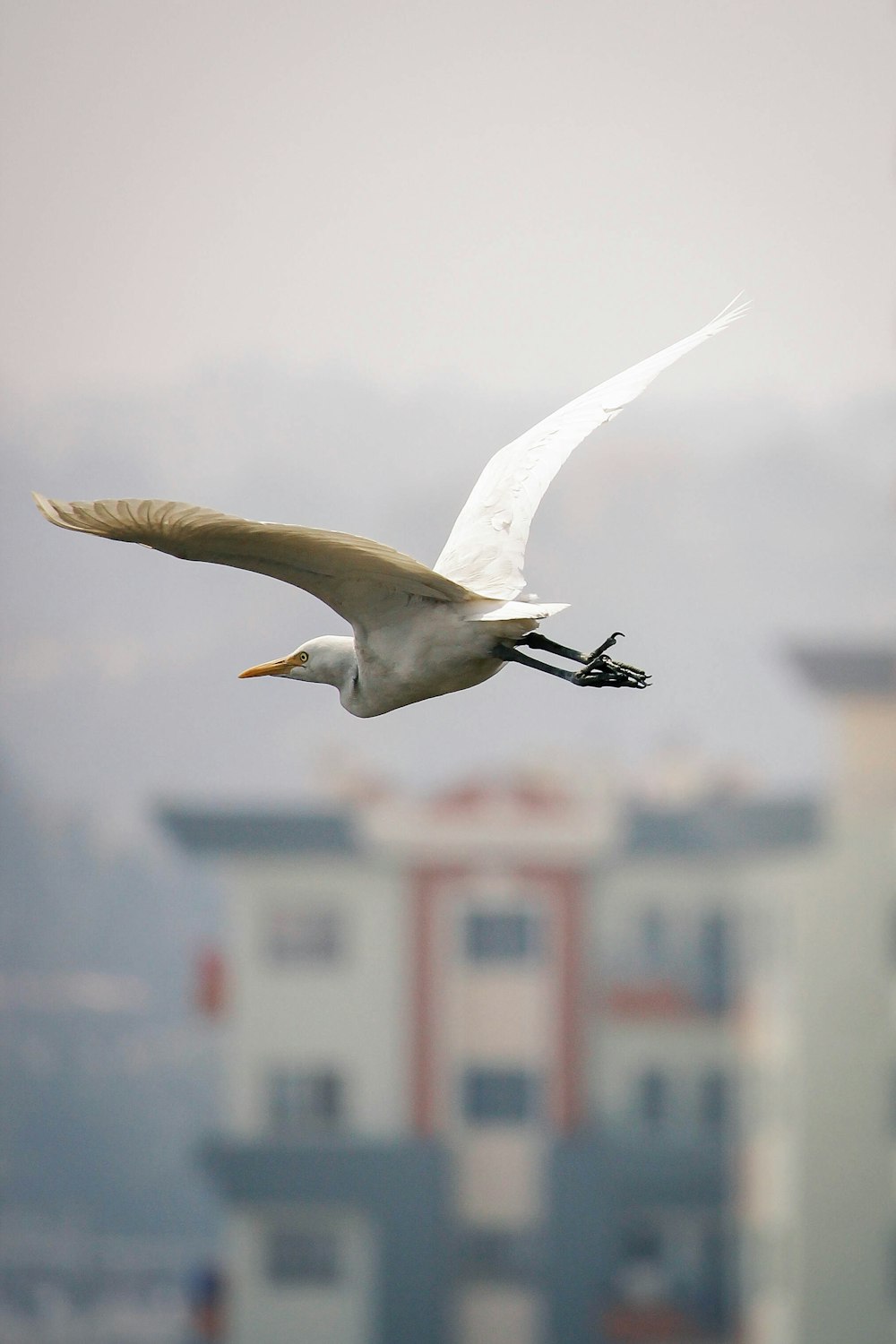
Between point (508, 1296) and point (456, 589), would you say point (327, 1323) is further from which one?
point (456, 589)

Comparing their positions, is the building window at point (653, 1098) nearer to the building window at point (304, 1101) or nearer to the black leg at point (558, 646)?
the building window at point (304, 1101)

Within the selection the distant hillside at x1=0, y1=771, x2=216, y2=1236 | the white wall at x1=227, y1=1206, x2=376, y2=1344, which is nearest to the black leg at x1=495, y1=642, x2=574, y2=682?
the white wall at x1=227, y1=1206, x2=376, y2=1344

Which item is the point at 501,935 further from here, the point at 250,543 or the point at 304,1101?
the point at 250,543

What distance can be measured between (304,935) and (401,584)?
131ft

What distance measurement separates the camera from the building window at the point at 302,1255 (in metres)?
45.8

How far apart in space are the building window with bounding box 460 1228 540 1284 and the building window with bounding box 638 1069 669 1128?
358 centimetres

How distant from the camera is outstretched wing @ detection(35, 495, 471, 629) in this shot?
145 inches

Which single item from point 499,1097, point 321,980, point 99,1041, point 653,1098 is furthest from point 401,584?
point 99,1041

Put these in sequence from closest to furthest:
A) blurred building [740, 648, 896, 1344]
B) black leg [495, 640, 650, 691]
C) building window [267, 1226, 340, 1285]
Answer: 1. black leg [495, 640, 650, 691]
2. blurred building [740, 648, 896, 1344]
3. building window [267, 1226, 340, 1285]

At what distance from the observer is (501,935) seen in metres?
41.5

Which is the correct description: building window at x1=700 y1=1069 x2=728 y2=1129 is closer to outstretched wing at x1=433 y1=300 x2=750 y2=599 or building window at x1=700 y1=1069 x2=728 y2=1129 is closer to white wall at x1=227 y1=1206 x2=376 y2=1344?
white wall at x1=227 y1=1206 x2=376 y2=1344

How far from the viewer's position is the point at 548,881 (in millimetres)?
42406

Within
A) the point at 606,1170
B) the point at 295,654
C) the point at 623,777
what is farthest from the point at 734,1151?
the point at 295,654

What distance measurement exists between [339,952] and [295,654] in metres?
39.1
